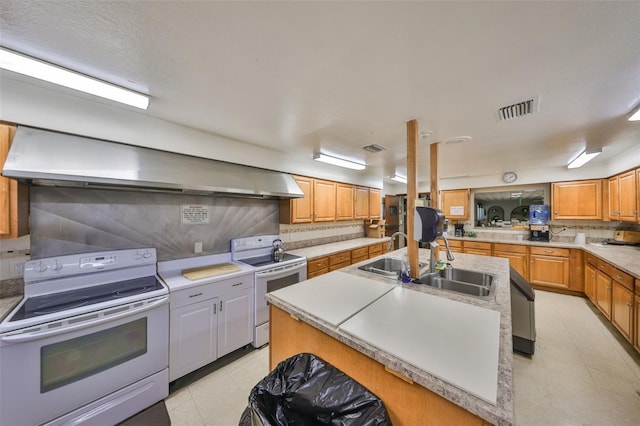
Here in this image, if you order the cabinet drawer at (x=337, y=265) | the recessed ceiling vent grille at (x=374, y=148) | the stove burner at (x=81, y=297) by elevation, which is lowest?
the cabinet drawer at (x=337, y=265)

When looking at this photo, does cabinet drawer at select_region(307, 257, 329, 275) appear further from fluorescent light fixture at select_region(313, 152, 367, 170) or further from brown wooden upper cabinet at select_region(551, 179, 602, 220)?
brown wooden upper cabinet at select_region(551, 179, 602, 220)

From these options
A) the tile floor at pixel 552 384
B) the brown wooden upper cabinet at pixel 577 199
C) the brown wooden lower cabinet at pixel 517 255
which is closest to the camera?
the tile floor at pixel 552 384

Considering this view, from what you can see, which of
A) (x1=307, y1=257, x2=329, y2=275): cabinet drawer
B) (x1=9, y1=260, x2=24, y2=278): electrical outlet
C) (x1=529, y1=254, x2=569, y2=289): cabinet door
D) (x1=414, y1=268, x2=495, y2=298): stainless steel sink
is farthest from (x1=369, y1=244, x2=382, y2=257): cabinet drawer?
(x1=9, y1=260, x2=24, y2=278): electrical outlet

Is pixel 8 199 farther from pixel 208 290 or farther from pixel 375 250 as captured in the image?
pixel 375 250

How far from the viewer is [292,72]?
4.89 ft

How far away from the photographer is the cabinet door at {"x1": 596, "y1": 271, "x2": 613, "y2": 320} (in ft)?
9.34

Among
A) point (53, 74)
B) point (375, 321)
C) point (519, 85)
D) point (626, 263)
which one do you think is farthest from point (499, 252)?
point (53, 74)

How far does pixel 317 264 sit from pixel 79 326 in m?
2.38

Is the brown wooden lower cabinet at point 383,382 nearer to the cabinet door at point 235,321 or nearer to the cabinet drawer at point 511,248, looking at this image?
the cabinet door at point 235,321

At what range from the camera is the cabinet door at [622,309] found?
232 cm

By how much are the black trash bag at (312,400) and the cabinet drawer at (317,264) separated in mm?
2026

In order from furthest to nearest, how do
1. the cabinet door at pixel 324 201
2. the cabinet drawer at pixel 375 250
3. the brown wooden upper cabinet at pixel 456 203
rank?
the brown wooden upper cabinet at pixel 456 203 < the cabinet drawer at pixel 375 250 < the cabinet door at pixel 324 201

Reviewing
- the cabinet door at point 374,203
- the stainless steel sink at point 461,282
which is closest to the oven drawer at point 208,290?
the stainless steel sink at point 461,282

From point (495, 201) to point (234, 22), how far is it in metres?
6.53
